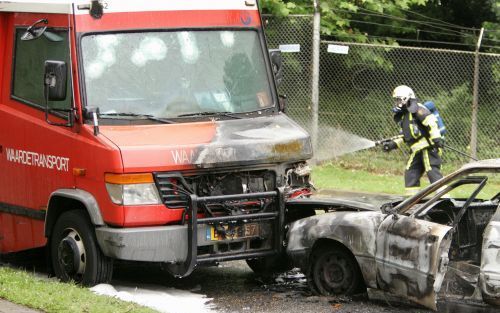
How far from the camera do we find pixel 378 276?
786 cm

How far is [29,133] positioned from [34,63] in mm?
Answer: 639

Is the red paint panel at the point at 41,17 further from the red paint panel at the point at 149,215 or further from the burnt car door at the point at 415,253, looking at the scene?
the burnt car door at the point at 415,253

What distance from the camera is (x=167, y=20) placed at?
8.97 m

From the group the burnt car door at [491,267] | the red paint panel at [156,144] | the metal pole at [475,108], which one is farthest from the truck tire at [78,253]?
the metal pole at [475,108]

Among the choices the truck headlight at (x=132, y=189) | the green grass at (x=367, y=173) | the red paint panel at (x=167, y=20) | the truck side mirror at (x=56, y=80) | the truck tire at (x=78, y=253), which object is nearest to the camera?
the truck headlight at (x=132, y=189)

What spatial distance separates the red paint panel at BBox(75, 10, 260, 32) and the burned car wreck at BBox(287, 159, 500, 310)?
1.82 m

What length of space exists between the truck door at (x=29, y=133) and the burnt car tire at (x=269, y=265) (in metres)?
1.99

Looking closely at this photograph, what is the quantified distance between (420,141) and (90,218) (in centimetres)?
520

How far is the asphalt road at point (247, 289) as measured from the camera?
313 inches

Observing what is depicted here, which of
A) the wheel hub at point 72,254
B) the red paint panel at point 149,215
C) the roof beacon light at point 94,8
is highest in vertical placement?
the roof beacon light at point 94,8

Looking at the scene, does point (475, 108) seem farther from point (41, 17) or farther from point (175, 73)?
point (41, 17)

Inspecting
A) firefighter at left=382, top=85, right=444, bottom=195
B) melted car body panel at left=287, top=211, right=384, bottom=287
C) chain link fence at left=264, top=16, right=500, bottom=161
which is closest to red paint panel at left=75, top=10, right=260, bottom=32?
melted car body panel at left=287, top=211, right=384, bottom=287

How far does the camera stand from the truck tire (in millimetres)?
8406

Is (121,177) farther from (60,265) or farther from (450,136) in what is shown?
(450,136)
